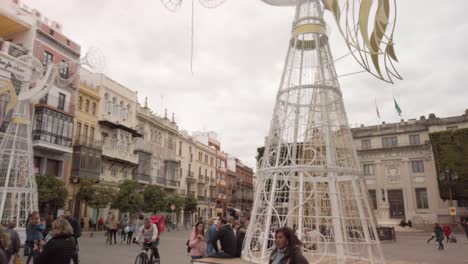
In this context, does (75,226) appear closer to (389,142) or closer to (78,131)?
(78,131)

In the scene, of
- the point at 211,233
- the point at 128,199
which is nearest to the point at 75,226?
the point at 211,233

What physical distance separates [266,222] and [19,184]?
15.0 meters

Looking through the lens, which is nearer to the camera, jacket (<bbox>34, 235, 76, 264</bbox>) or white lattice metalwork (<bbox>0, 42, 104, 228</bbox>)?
jacket (<bbox>34, 235, 76, 264</bbox>)

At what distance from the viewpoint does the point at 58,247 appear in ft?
15.2

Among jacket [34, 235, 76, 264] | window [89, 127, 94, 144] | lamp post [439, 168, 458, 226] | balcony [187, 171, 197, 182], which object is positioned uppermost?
window [89, 127, 94, 144]

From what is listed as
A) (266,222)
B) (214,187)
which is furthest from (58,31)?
(214,187)

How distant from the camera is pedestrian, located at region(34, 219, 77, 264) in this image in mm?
4535

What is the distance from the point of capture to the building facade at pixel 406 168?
4234 centimetres

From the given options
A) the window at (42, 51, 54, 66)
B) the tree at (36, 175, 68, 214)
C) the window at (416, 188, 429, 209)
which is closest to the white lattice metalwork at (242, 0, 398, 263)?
the tree at (36, 175, 68, 214)

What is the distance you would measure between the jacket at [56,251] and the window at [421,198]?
46.7m

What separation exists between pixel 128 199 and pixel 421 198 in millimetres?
35930

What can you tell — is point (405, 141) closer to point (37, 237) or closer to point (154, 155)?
point (154, 155)

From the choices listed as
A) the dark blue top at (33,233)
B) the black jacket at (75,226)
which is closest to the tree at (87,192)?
the dark blue top at (33,233)

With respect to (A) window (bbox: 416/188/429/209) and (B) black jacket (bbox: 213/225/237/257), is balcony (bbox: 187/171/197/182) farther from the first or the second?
(B) black jacket (bbox: 213/225/237/257)
